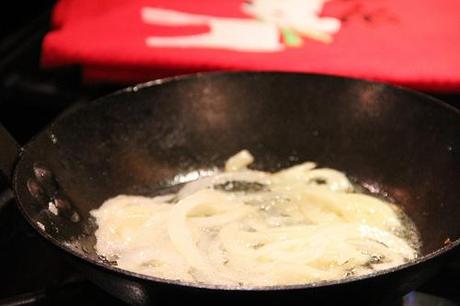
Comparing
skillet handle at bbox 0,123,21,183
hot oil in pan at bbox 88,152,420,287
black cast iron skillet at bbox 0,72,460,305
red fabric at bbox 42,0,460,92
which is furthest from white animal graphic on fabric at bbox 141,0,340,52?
skillet handle at bbox 0,123,21,183

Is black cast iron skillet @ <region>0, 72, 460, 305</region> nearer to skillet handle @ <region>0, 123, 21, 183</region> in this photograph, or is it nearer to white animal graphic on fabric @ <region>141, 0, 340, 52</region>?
skillet handle @ <region>0, 123, 21, 183</region>

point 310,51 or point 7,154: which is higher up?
point 310,51

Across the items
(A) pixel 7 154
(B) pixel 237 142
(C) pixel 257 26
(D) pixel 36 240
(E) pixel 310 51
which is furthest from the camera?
(C) pixel 257 26

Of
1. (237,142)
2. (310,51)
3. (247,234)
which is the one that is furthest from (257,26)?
(247,234)

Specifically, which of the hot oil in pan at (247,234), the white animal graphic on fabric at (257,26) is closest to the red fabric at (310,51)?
the white animal graphic on fabric at (257,26)

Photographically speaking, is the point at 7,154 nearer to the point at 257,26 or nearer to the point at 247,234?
the point at 247,234

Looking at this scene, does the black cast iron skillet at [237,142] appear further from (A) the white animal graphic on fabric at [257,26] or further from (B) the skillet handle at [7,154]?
(A) the white animal graphic on fabric at [257,26]
